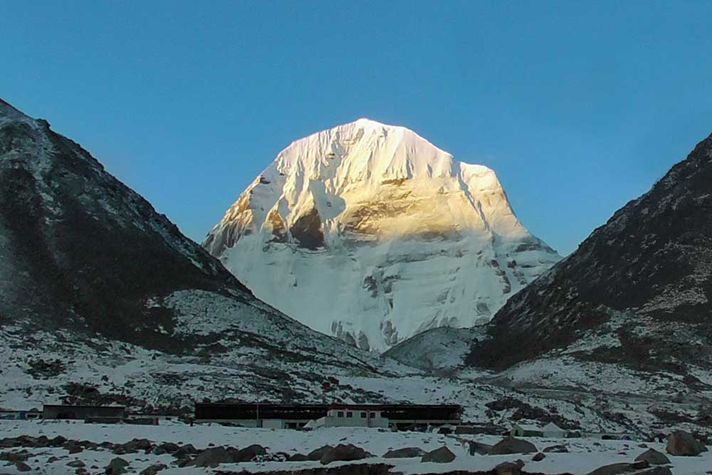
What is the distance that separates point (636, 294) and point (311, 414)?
74.3m

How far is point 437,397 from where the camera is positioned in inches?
3152

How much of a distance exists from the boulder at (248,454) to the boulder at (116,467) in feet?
10.2

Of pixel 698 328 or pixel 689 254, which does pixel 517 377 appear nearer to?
pixel 698 328

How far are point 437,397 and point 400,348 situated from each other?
3109 inches

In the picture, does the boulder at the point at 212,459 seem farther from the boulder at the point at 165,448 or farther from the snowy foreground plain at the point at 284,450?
the boulder at the point at 165,448

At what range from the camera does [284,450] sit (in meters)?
34.4

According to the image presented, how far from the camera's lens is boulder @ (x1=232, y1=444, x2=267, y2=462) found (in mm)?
29219

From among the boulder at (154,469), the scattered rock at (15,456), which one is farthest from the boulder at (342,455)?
the scattered rock at (15,456)

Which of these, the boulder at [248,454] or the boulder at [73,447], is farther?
the boulder at [73,447]

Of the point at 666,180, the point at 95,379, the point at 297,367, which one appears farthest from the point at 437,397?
the point at 666,180

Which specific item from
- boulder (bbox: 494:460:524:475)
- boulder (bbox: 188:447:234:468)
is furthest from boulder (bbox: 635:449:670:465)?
boulder (bbox: 188:447:234:468)

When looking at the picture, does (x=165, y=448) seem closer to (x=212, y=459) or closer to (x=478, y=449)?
(x=212, y=459)

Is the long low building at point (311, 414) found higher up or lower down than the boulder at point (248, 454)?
higher up

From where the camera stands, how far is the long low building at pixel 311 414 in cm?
5662
